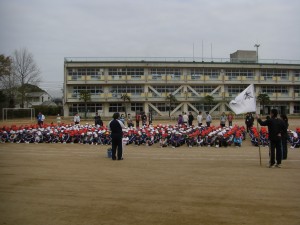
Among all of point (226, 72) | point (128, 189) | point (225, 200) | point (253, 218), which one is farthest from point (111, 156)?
point (226, 72)

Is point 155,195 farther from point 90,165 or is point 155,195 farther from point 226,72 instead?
point 226,72

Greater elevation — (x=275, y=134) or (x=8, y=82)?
(x=8, y=82)

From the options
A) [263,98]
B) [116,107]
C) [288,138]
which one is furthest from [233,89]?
[288,138]

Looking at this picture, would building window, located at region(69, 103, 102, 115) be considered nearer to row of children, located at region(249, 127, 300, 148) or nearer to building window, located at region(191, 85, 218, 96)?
building window, located at region(191, 85, 218, 96)

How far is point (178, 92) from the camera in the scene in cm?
5994

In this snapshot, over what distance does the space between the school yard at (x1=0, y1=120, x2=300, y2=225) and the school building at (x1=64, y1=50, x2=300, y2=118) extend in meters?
46.6

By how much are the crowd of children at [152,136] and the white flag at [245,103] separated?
574 cm

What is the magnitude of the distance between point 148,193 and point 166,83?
2079 inches

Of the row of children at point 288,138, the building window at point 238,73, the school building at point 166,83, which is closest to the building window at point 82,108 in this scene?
the school building at point 166,83

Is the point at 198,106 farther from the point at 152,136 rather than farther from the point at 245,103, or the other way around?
the point at 245,103

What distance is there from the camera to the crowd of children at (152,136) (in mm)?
17438

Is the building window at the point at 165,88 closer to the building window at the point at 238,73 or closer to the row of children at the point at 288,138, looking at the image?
the building window at the point at 238,73

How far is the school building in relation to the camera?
58.0 meters

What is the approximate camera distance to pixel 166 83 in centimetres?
5938
